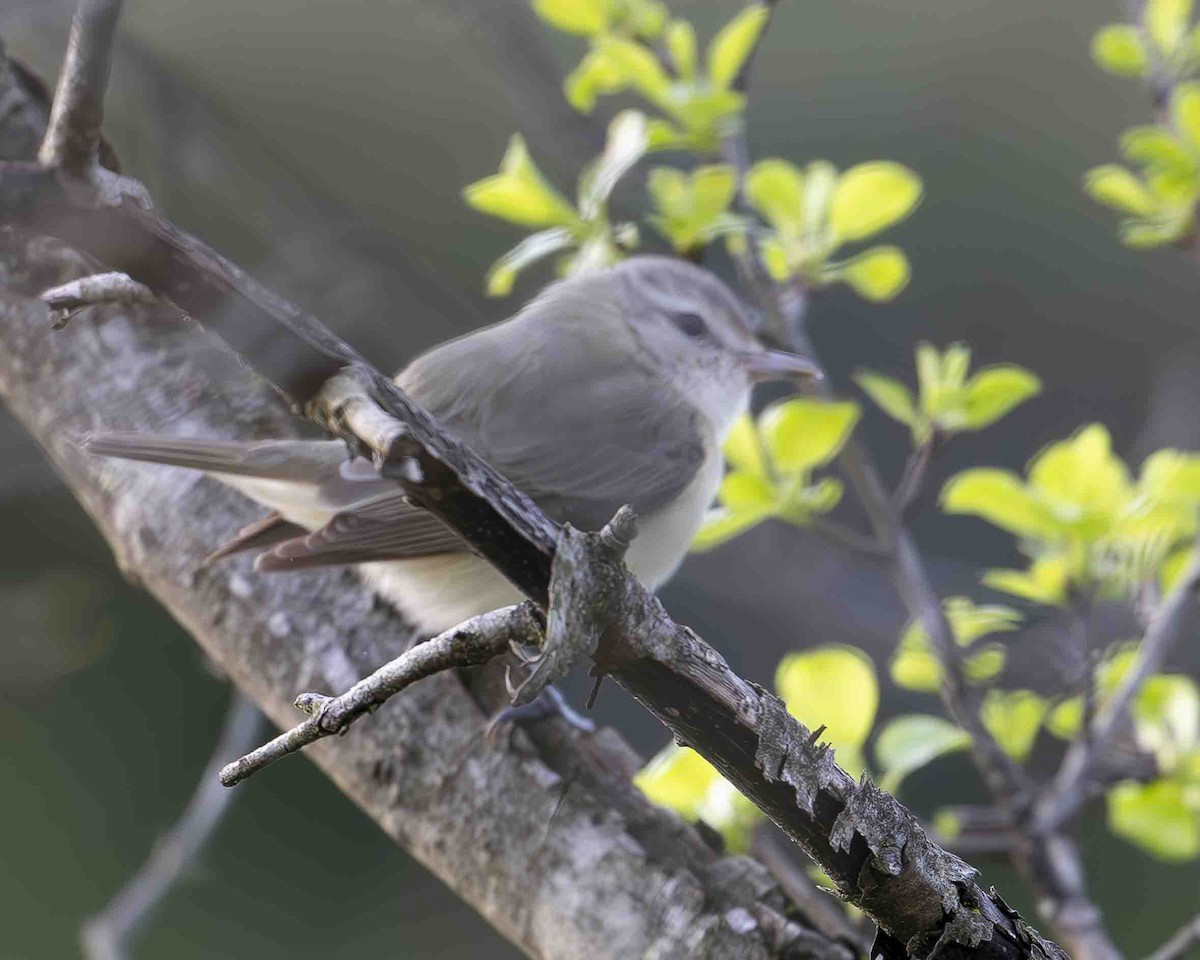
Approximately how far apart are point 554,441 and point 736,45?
0.55 meters

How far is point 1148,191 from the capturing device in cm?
168

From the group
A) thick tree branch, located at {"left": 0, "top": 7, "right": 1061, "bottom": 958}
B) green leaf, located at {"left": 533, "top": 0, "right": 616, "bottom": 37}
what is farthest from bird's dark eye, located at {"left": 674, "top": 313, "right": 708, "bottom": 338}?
thick tree branch, located at {"left": 0, "top": 7, "right": 1061, "bottom": 958}

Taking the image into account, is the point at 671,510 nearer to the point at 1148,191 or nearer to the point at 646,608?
the point at 1148,191

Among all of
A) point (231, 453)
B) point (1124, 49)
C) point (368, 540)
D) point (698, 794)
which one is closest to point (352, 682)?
point (368, 540)

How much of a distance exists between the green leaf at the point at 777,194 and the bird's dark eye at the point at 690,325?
1.42 feet

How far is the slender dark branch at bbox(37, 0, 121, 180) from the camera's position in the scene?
2.56 feet

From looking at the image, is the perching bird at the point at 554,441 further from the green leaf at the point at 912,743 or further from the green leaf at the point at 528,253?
the green leaf at the point at 912,743

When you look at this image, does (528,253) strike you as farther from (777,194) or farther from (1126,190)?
(1126,190)

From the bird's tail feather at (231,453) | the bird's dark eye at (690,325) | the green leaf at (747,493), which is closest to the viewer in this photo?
the bird's tail feather at (231,453)

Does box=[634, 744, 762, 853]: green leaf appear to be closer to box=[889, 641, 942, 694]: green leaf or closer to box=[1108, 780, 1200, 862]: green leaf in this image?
box=[889, 641, 942, 694]: green leaf

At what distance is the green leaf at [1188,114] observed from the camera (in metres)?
1.58

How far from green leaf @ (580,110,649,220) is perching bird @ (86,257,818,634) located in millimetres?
267

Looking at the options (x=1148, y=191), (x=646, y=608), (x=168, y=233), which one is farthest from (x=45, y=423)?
(x=1148, y=191)

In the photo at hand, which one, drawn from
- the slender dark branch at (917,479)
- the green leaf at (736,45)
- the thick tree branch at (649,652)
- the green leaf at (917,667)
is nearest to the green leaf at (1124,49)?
the green leaf at (736,45)
